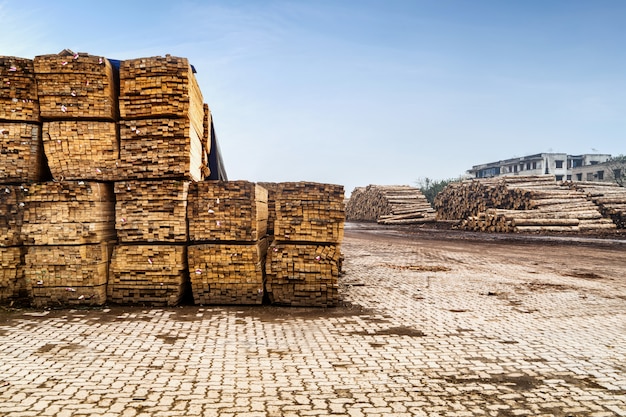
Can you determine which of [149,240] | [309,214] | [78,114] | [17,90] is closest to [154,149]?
[78,114]

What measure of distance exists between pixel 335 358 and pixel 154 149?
3.82 metres

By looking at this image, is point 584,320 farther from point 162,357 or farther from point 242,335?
point 162,357

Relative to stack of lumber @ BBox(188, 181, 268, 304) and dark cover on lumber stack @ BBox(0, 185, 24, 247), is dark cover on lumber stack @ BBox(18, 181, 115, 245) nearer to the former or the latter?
dark cover on lumber stack @ BBox(0, 185, 24, 247)

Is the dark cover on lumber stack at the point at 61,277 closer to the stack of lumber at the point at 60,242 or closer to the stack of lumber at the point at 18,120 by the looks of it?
the stack of lumber at the point at 60,242

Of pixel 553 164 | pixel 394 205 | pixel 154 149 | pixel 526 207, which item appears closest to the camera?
pixel 154 149

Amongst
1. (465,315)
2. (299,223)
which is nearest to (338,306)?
(299,223)

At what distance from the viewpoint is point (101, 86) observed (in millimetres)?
5766

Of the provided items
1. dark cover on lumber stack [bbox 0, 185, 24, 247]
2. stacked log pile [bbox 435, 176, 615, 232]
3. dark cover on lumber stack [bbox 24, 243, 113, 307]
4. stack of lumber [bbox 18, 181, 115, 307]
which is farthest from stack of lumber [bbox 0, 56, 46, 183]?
stacked log pile [bbox 435, 176, 615, 232]

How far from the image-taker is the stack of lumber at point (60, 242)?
18.5 ft

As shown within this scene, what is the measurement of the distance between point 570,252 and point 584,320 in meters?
9.17

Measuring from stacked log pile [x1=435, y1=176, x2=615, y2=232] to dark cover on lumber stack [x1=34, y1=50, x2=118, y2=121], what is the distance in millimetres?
19672

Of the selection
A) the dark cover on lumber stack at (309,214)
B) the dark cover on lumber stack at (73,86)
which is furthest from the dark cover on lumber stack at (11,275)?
the dark cover on lumber stack at (309,214)

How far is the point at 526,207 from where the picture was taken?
2223 centimetres

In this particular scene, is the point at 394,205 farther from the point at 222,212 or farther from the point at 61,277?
the point at 61,277
